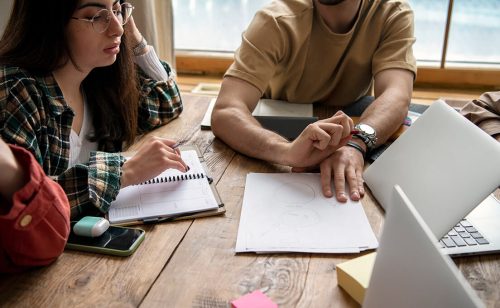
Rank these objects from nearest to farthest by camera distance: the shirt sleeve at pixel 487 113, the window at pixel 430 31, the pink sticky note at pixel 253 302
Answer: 1. the pink sticky note at pixel 253 302
2. the shirt sleeve at pixel 487 113
3. the window at pixel 430 31

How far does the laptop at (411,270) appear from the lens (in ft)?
1.57

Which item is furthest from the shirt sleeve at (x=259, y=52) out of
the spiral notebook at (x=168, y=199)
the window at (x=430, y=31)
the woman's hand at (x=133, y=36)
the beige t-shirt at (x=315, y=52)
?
the window at (x=430, y=31)

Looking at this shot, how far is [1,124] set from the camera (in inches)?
37.7

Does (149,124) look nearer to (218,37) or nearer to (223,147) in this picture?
(223,147)

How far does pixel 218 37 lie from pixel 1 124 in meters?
2.08

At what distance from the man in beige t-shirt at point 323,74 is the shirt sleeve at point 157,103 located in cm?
16

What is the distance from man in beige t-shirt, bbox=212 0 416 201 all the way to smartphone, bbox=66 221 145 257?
425mm

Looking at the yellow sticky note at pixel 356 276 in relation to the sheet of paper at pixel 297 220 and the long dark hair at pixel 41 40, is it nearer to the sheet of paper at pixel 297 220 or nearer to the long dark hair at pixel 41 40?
the sheet of paper at pixel 297 220

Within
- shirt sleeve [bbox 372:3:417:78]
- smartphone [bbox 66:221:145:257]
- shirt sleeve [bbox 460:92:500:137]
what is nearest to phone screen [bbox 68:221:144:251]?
smartphone [bbox 66:221:145:257]

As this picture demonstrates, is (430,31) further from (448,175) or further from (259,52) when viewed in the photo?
(448,175)

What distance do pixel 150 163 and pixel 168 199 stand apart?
0.10 metres

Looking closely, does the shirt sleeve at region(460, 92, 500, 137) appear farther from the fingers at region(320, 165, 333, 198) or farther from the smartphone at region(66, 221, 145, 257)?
the smartphone at region(66, 221, 145, 257)

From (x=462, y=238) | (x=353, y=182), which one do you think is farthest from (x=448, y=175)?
(x=353, y=182)

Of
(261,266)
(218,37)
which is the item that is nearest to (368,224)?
(261,266)
